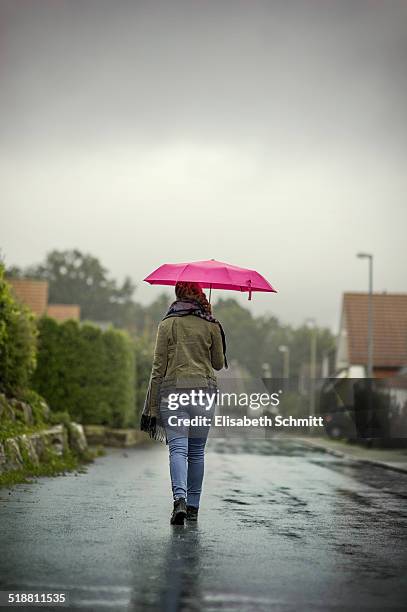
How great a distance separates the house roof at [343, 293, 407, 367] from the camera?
53.2 meters

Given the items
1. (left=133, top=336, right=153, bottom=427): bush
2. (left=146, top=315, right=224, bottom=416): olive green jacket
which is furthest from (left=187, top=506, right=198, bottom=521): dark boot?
(left=133, top=336, right=153, bottom=427): bush

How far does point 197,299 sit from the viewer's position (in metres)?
9.11

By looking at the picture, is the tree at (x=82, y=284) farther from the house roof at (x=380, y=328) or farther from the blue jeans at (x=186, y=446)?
the blue jeans at (x=186, y=446)

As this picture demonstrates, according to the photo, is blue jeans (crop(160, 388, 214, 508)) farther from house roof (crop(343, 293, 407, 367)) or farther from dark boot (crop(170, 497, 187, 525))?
house roof (crop(343, 293, 407, 367))

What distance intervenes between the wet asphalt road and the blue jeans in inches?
13.6

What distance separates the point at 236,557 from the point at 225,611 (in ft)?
5.93

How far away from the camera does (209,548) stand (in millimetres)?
7371

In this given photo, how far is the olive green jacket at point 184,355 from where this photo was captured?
8781 millimetres

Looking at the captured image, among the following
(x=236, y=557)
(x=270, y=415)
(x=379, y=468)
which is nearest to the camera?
(x=236, y=557)

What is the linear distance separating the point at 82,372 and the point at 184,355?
20.0m

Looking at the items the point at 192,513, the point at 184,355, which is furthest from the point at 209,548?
the point at 184,355

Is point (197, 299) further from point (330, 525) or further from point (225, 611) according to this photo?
point (225, 611)

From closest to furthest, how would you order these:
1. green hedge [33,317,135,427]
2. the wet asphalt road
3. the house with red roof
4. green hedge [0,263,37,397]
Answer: the wet asphalt road
green hedge [0,263,37,397]
green hedge [33,317,135,427]
the house with red roof

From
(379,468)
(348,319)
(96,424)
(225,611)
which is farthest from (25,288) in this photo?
(225,611)
